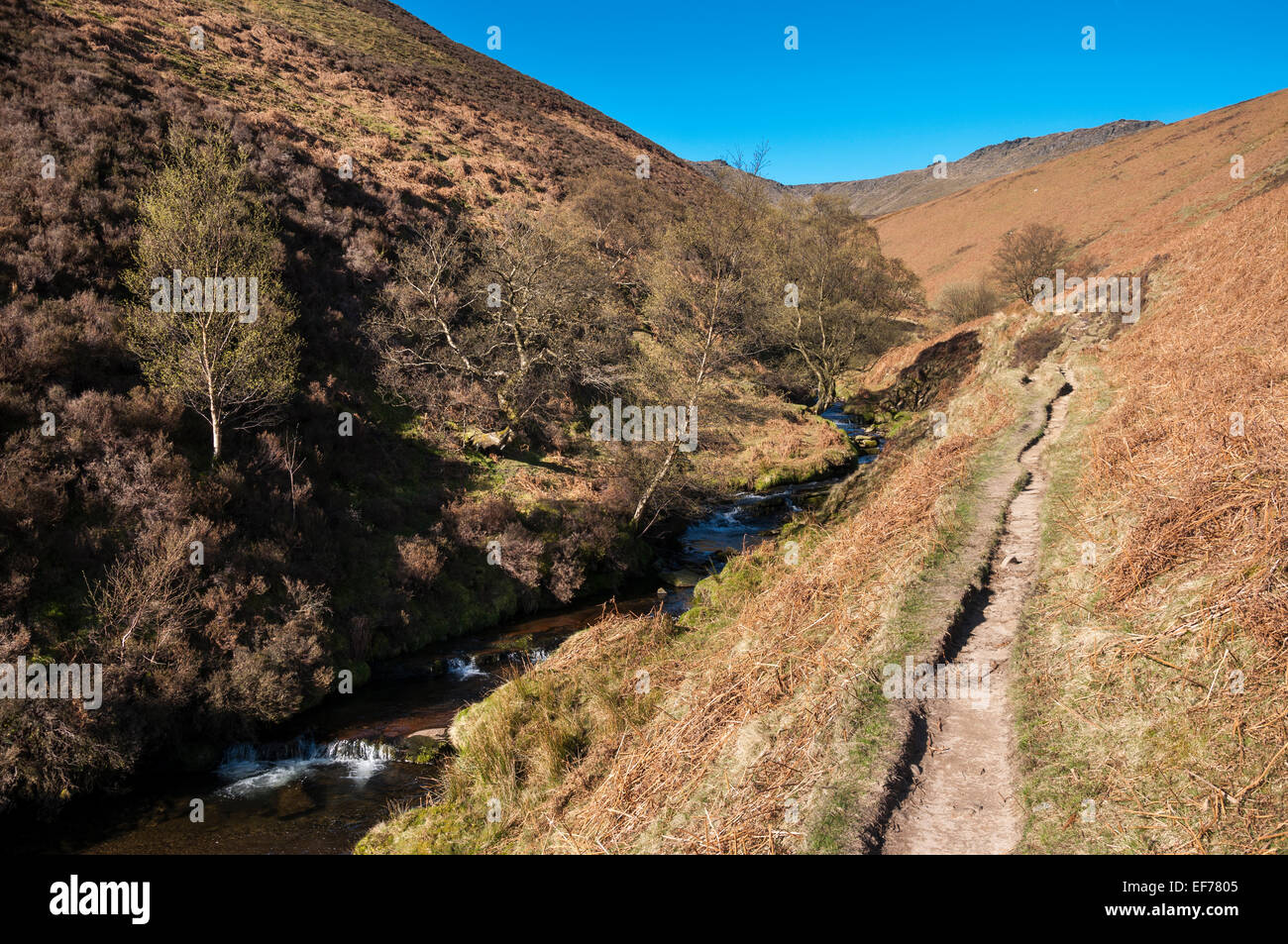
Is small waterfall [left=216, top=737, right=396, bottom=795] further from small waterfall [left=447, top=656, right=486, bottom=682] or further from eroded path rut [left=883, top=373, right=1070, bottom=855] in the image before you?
eroded path rut [left=883, top=373, right=1070, bottom=855]

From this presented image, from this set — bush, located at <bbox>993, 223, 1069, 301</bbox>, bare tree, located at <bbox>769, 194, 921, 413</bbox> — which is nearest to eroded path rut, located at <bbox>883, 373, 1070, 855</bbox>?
bare tree, located at <bbox>769, 194, 921, 413</bbox>

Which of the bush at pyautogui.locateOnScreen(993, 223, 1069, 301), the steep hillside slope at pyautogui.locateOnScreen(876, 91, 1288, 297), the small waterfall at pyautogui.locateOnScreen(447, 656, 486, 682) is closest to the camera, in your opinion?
the small waterfall at pyautogui.locateOnScreen(447, 656, 486, 682)

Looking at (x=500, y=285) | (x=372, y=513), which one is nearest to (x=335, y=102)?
(x=500, y=285)

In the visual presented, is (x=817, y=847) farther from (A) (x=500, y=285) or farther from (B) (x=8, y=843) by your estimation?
(A) (x=500, y=285)

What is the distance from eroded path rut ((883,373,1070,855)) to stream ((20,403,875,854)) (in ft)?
24.1

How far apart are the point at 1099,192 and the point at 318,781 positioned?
390 feet

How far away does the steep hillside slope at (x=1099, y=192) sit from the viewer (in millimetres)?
65750

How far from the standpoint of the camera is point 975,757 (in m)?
5.89

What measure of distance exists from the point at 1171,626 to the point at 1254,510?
171 cm

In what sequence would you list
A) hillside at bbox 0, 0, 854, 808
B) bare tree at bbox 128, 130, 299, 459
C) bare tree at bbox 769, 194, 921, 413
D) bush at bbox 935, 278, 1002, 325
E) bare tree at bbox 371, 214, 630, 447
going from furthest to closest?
bush at bbox 935, 278, 1002, 325 → bare tree at bbox 769, 194, 921, 413 → bare tree at bbox 371, 214, 630, 447 → bare tree at bbox 128, 130, 299, 459 → hillside at bbox 0, 0, 854, 808

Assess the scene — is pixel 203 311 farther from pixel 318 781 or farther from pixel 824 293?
pixel 824 293

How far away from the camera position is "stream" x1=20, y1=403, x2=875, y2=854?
398 inches

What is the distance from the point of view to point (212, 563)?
14.0 meters

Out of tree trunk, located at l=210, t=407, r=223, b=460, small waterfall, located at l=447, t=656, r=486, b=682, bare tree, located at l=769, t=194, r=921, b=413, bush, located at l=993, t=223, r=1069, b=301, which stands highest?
bush, located at l=993, t=223, r=1069, b=301
